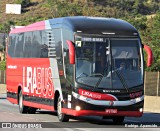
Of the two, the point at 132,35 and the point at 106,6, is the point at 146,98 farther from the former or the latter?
the point at 106,6

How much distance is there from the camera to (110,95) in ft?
62.8

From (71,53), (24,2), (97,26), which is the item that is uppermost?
(97,26)

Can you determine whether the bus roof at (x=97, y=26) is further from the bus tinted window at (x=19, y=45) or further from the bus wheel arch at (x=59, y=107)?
the bus tinted window at (x=19, y=45)

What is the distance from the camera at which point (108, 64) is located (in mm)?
19500

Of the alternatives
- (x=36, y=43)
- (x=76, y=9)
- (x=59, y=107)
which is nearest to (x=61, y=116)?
(x=59, y=107)

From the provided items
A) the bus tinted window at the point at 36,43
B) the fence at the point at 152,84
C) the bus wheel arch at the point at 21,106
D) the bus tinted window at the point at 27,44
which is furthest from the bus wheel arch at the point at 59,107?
the fence at the point at 152,84

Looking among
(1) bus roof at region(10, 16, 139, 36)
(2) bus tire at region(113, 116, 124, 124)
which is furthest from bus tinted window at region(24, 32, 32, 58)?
(2) bus tire at region(113, 116, 124, 124)

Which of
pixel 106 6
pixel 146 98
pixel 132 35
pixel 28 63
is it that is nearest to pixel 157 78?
pixel 146 98

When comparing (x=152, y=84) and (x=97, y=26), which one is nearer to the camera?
(x=97, y=26)

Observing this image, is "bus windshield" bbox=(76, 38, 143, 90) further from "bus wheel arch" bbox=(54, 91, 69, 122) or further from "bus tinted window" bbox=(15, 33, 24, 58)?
"bus tinted window" bbox=(15, 33, 24, 58)

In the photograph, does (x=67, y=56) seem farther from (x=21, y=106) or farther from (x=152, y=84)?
(x=152, y=84)

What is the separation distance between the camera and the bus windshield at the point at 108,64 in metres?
19.3

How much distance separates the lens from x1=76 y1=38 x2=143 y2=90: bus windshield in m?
19.3

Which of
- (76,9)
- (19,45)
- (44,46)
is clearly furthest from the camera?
(76,9)
